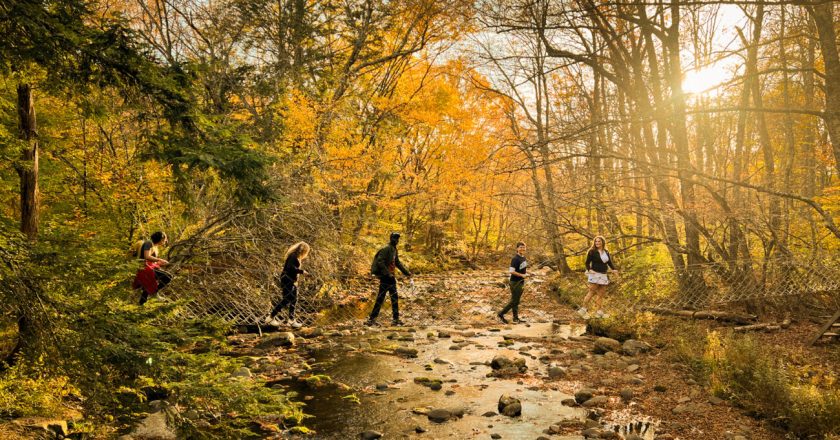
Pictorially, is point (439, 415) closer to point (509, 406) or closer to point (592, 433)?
point (509, 406)

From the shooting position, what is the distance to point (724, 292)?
27.6 ft

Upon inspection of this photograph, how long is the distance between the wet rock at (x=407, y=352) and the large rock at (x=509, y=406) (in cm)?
253

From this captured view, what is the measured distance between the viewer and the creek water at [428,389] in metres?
4.95

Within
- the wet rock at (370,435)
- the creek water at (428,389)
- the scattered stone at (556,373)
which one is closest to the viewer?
the wet rock at (370,435)

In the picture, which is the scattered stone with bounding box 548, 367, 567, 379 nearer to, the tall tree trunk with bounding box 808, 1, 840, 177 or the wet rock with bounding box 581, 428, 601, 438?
the wet rock with bounding box 581, 428, 601, 438

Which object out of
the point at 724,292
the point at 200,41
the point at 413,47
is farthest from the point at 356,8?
the point at 724,292

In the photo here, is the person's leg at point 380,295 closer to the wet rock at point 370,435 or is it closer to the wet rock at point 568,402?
the wet rock at point 568,402

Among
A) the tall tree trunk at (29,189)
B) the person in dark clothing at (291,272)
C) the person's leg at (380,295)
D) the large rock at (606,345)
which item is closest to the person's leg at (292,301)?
the person in dark clothing at (291,272)

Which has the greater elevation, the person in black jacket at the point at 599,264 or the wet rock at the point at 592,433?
the person in black jacket at the point at 599,264

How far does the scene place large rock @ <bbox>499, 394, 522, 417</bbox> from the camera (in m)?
5.22

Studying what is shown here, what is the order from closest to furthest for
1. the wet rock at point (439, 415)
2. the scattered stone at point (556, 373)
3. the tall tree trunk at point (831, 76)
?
the wet rock at point (439, 415) → the tall tree trunk at point (831, 76) → the scattered stone at point (556, 373)

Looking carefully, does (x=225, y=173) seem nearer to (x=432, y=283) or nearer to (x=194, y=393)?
(x=194, y=393)

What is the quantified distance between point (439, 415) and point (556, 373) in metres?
2.13

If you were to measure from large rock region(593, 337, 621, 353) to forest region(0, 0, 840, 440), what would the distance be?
16 cm
